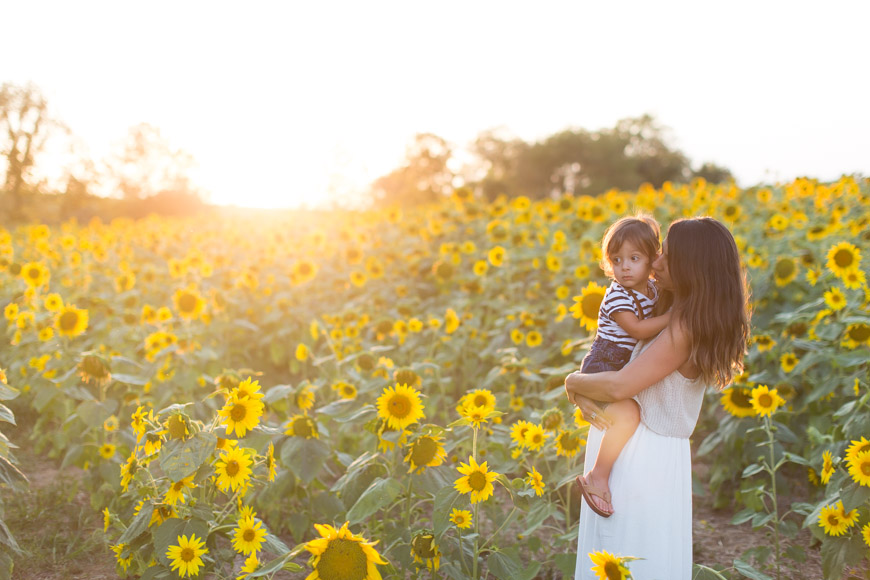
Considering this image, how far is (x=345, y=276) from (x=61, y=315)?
10.1ft

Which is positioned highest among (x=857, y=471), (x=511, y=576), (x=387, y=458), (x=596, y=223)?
(x=596, y=223)

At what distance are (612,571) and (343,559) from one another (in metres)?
0.68

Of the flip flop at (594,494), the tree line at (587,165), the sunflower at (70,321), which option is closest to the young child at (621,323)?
the flip flop at (594,494)

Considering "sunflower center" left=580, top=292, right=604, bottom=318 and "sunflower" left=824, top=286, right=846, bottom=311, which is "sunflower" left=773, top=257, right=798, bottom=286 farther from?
"sunflower center" left=580, top=292, right=604, bottom=318

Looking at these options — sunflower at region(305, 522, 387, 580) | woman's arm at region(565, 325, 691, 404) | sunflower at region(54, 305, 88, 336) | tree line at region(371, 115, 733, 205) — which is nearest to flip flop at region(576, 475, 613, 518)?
woman's arm at region(565, 325, 691, 404)

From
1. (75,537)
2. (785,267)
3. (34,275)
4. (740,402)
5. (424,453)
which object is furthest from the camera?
(34,275)

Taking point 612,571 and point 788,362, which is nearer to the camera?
point 612,571

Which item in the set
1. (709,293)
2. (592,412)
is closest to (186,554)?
(592,412)

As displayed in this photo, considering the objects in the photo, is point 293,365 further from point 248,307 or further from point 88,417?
point 88,417

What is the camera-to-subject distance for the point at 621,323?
7.06 feet

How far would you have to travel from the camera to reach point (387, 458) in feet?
8.66

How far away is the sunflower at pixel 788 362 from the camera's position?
3.50m

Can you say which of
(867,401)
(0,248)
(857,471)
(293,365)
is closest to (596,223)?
(293,365)

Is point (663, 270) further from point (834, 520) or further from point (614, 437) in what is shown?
point (834, 520)
